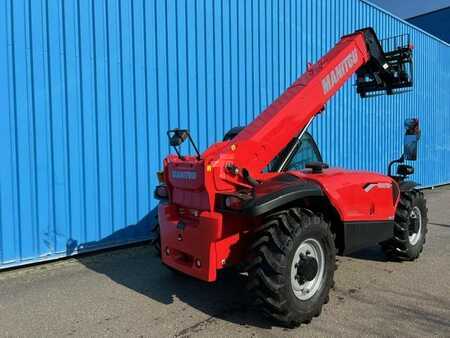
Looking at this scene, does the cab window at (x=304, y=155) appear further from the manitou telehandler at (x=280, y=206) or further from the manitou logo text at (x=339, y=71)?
the manitou logo text at (x=339, y=71)

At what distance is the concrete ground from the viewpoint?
3955 mm

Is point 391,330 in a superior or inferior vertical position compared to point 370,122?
inferior

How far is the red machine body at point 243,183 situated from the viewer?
4.00 meters

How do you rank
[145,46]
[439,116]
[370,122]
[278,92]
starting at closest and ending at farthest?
[145,46], [278,92], [370,122], [439,116]

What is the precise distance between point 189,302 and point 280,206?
1471 millimetres

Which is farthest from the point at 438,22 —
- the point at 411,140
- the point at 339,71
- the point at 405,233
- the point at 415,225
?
the point at 339,71

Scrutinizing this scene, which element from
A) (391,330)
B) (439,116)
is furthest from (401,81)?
(439,116)

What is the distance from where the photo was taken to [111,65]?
698 centimetres

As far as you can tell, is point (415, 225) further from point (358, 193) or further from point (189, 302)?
point (189, 302)

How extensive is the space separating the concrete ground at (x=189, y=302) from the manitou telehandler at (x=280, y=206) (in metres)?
0.40

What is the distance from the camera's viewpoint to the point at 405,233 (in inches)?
229

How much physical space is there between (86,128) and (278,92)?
4769 millimetres

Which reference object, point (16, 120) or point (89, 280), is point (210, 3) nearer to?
point (16, 120)

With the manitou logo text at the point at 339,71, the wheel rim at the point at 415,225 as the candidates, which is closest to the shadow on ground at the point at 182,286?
the manitou logo text at the point at 339,71
